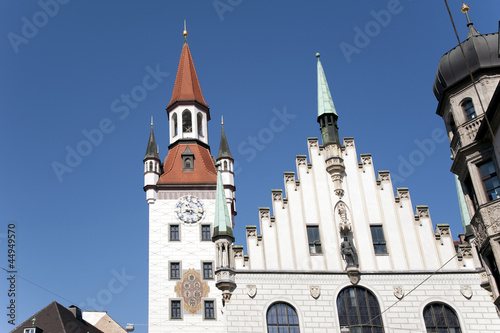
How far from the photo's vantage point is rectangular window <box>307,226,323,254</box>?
23156 mm

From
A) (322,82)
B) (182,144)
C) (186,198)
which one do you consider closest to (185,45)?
(182,144)

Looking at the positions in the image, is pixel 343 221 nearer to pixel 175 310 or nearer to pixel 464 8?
pixel 464 8

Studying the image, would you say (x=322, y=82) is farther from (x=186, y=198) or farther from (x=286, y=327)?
(x=186, y=198)

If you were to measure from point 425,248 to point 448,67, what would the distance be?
6.71 meters

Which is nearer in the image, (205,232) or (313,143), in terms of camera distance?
(313,143)

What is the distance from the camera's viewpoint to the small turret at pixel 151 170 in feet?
124

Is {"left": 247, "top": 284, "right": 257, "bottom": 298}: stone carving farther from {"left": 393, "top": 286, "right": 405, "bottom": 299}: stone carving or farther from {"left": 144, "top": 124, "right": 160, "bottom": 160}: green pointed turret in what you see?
{"left": 144, "top": 124, "right": 160, "bottom": 160}: green pointed turret

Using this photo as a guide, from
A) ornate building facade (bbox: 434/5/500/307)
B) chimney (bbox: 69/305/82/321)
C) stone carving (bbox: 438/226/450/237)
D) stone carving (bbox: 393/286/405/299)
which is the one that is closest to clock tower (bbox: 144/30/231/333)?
chimney (bbox: 69/305/82/321)

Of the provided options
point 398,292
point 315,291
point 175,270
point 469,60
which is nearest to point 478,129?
point 469,60

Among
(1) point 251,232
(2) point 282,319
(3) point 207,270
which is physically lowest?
(2) point 282,319

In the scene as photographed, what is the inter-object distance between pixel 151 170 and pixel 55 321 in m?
10.5

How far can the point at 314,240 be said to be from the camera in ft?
76.5

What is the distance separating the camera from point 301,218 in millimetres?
23750

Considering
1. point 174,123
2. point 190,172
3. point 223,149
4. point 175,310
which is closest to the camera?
point 175,310
